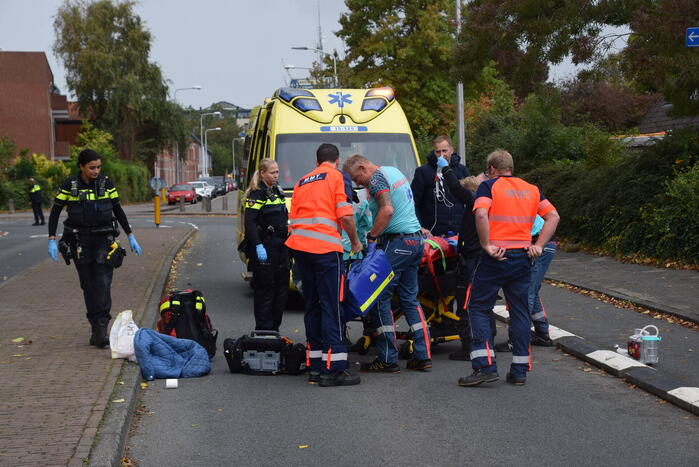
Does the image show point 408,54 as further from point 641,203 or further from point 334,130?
point 334,130

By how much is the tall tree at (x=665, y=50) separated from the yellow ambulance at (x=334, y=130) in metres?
4.12

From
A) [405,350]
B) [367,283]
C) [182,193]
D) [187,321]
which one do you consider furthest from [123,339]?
[182,193]

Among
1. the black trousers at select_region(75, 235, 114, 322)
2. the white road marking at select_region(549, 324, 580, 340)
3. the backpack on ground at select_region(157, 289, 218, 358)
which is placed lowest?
the white road marking at select_region(549, 324, 580, 340)

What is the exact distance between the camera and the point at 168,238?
2566cm

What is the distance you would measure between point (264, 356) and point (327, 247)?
1213mm

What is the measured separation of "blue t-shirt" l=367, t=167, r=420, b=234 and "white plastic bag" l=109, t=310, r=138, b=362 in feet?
8.03

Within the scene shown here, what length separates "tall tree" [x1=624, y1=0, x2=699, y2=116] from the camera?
13.7 m

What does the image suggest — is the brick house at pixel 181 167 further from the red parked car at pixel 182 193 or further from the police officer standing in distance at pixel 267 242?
the police officer standing in distance at pixel 267 242

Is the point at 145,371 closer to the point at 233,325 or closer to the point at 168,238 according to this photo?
the point at 233,325

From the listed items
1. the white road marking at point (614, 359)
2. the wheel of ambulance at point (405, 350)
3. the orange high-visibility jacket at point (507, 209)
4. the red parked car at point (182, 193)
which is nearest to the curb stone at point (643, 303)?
the white road marking at point (614, 359)

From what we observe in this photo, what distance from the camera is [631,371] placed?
25.0ft

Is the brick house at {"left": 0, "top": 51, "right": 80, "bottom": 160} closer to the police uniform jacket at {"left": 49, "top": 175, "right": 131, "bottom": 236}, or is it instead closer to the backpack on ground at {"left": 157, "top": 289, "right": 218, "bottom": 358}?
the police uniform jacket at {"left": 49, "top": 175, "right": 131, "bottom": 236}

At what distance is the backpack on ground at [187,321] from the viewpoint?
877cm

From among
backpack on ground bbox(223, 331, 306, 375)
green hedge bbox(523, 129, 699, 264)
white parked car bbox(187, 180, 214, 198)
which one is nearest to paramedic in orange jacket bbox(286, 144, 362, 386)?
backpack on ground bbox(223, 331, 306, 375)
